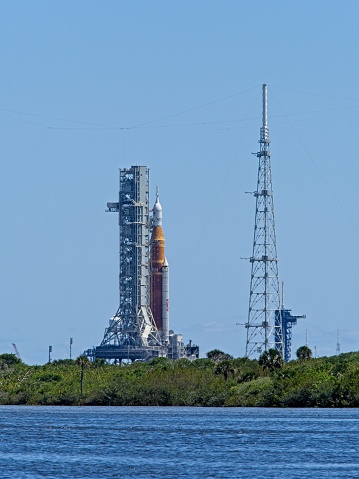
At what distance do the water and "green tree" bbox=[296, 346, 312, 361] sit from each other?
3682cm

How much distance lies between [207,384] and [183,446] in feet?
245

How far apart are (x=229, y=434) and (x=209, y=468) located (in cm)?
2727

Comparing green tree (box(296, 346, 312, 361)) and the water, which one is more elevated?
green tree (box(296, 346, 312, 361))

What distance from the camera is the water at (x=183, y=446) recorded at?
2746 inches

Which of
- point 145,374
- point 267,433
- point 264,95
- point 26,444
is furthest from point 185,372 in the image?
point 26,444

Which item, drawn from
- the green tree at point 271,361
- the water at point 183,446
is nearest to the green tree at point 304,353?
the green tree at point 271,361

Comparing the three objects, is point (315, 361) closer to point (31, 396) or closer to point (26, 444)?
point (31, 396)

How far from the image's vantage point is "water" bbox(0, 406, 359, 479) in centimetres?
6975

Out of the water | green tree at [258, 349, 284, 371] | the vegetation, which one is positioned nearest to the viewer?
the water

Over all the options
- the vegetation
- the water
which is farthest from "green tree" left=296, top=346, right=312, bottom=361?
the water

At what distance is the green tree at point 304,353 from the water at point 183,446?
121 feet

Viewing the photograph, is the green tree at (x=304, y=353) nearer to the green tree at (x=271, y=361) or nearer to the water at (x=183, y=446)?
the green tree at (x=271, y=361)

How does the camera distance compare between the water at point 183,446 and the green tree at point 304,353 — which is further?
the green tree at point 304,353

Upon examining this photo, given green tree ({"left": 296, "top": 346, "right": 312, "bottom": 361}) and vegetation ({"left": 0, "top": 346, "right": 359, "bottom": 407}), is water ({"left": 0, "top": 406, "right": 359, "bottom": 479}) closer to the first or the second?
vegetation ({"left": 0, "top": 346, "right": 359, "bottom": 407})
